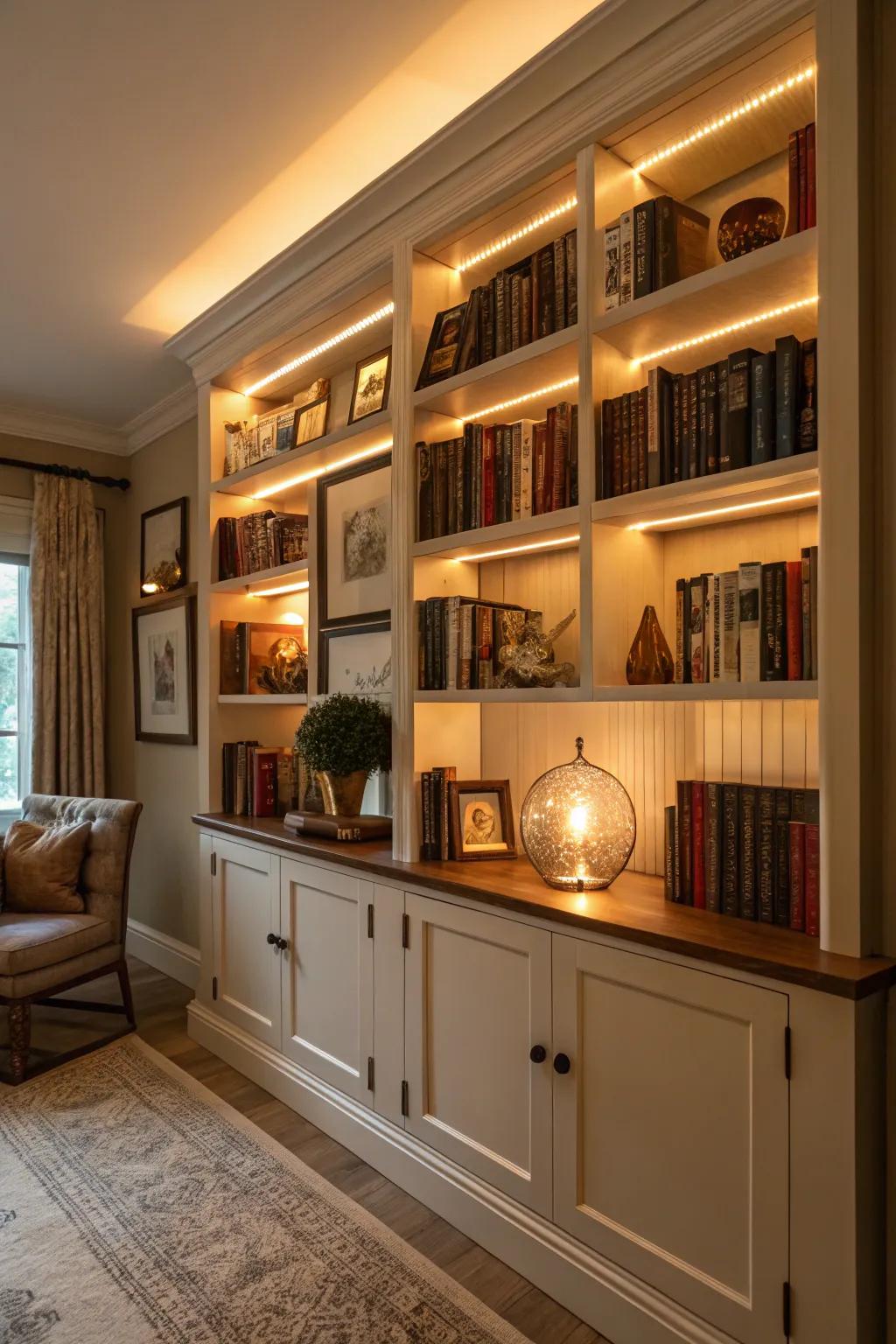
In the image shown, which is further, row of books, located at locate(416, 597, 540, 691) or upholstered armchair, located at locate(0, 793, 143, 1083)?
upholstered armchair, located at locate(0, 793, 143, 1083)

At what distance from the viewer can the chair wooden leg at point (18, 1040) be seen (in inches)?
113

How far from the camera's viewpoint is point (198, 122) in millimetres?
2203

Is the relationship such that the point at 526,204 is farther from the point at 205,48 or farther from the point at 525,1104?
the point at 525,1104

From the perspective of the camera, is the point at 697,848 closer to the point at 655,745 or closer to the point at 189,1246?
the point at 655,745

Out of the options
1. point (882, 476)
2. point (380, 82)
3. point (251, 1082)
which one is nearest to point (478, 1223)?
point (251, 1082)

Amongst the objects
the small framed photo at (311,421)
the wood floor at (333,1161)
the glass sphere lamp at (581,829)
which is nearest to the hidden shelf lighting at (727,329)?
the glass sphere lamp at (581,829)

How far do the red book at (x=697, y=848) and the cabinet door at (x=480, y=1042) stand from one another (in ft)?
1.12

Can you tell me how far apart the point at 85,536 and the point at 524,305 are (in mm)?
3104

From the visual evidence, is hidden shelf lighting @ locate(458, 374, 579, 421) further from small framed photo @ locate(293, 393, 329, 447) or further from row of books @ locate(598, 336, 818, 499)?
small framed photo @ locate(293, 393, 329, 447)

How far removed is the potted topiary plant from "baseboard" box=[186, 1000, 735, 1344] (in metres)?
0.87

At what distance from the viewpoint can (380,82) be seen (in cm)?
208

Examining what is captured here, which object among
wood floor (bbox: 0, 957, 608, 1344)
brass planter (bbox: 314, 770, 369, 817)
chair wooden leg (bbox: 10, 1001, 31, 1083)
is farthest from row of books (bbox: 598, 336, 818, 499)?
chair wooden leg (bbox: 10, 1001, 31, 1083)

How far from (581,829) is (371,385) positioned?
1579 millimetres

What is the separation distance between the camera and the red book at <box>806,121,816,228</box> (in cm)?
153
